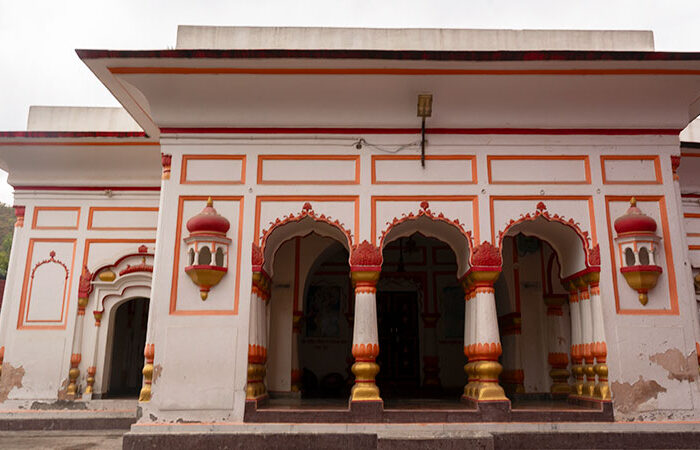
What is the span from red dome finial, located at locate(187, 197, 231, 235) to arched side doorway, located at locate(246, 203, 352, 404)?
51 cm

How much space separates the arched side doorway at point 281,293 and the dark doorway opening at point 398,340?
2660 mm

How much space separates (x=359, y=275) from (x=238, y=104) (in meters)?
2.77

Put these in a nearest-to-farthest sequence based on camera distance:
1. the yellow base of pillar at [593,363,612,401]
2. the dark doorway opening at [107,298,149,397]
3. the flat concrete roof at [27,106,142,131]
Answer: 1. the yellow base of pillar at [593,363,612,401]
2. the flat concrete roof at [27,106,142,131]
3. the dark doorway opening at [107,298,149,397]

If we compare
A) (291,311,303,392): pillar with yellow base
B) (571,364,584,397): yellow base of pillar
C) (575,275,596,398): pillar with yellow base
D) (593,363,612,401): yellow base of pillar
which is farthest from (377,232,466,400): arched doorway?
(593,363,612,401): yellow base of pillar

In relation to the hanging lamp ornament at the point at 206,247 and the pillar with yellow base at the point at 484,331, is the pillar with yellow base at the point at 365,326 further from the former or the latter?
the hanging lamp ornament at the point at 206,247

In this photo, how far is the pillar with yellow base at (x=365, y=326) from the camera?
22.4 ft

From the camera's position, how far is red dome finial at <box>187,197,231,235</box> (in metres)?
7.01

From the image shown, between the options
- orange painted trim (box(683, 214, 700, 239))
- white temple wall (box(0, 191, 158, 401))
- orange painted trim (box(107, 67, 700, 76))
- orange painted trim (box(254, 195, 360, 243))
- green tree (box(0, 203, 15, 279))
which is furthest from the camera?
green tree (box(0, 203, 15, 279))

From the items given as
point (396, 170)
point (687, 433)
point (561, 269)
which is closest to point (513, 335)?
point (561, 269)

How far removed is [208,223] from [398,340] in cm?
570

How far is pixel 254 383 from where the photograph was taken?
274 inches

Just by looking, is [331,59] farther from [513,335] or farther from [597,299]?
[513,335]

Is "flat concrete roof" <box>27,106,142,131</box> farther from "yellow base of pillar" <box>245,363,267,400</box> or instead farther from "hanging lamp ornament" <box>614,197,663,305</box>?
"hanging lamp ornament" <box>614,197,663,305</box>

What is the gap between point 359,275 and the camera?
7129 millimetres
